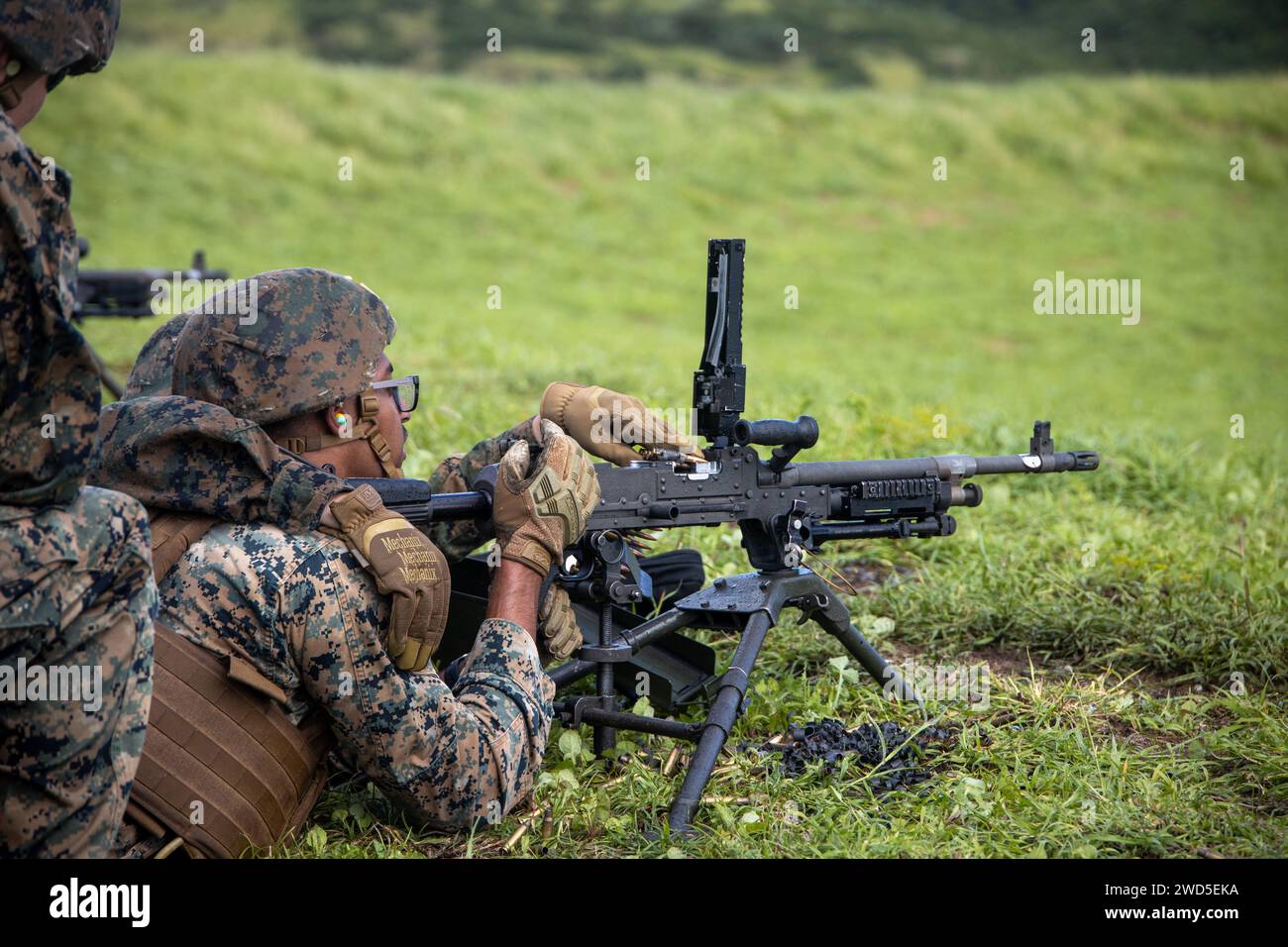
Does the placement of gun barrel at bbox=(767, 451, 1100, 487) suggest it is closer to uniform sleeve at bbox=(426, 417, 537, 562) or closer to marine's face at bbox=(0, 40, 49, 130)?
uniform sleeve at bbox=(426, 417, 537, 562)

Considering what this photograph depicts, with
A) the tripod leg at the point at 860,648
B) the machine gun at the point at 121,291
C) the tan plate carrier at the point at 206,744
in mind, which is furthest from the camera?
the machine gun at the point at 121,291

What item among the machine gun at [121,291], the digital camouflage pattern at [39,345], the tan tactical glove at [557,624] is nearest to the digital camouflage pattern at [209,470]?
the digital camouflage pattern at [39,345]

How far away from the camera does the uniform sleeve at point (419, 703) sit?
3.61 metres

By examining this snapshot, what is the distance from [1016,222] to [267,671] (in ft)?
70.9

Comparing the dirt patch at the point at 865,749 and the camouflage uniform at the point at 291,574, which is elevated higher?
the camouflage uniform at the point at 291,574

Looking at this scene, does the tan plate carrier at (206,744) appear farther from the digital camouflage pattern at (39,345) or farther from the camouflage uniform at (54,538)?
the digital camouflage pattern at (39,345)

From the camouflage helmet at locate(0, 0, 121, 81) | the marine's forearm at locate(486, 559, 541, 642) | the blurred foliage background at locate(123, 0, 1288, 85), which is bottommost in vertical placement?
the marine's forearm at locate(486, 559, 541, 642)

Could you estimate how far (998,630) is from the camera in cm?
588

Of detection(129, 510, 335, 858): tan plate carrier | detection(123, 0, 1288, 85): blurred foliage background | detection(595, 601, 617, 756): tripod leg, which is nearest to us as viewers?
detection(129, 510, 335, 858): tan plate carrier

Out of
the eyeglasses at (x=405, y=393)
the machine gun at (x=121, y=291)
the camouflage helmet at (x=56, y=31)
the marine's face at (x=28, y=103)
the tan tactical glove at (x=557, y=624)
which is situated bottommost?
the tan tactical glove at (x=557, y=624)

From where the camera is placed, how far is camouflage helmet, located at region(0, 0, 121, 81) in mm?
2902

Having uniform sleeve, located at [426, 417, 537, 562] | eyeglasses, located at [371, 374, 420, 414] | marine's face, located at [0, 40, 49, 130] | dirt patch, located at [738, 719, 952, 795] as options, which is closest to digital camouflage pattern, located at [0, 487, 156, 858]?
marine's face, located at [0, 40, 49, 130]

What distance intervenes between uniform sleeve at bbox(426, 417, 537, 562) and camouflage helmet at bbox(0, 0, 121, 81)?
217 centimetres
